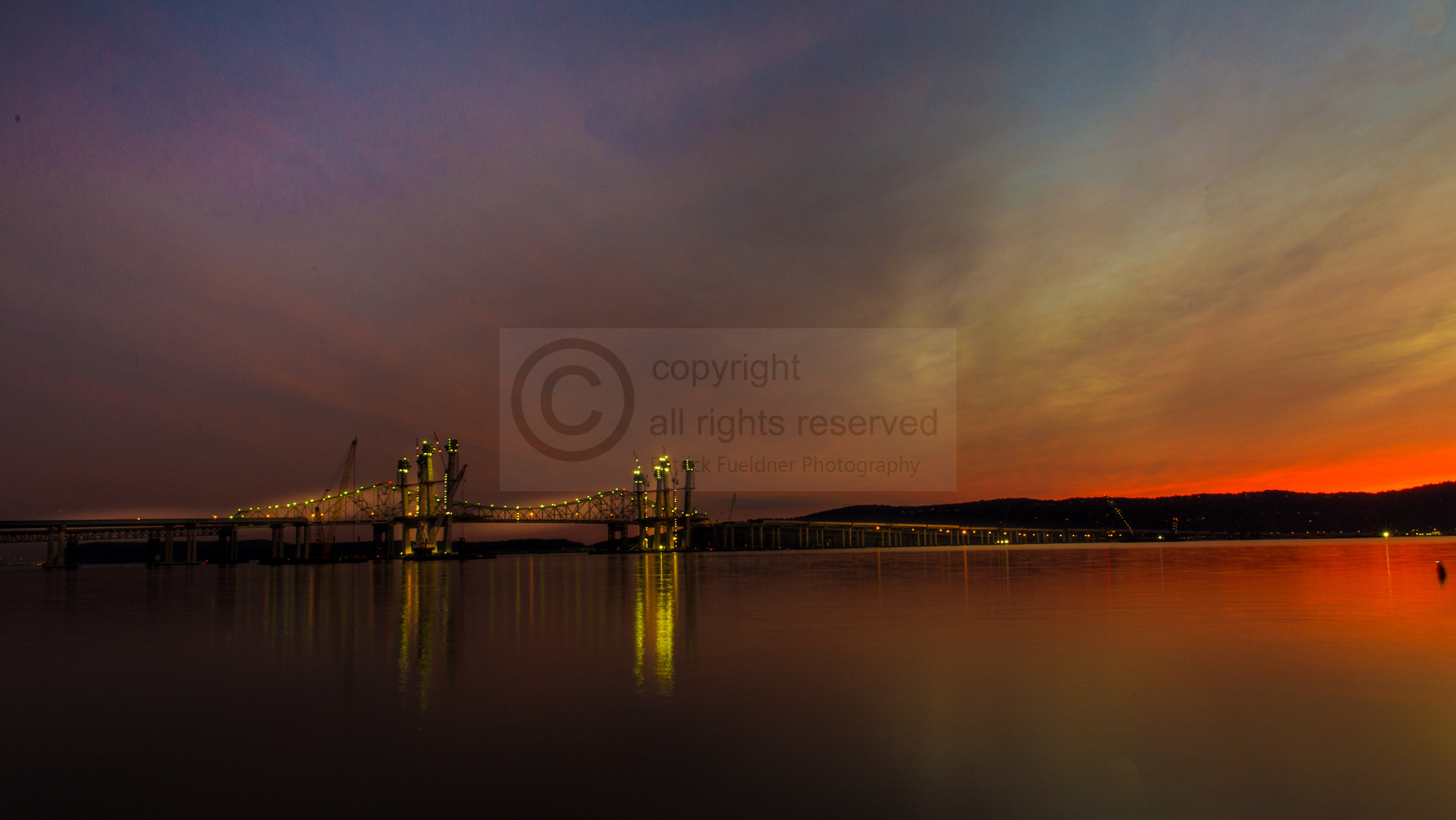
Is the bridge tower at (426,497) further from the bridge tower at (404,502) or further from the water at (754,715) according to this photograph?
the water at (754,715)

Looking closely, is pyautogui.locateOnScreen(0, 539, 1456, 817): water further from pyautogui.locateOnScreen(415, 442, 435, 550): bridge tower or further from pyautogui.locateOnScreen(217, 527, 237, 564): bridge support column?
pyautogui.locateOnScreen(415, 442, 435, 550): bridge tower

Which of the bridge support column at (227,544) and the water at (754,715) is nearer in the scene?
the water at (754,715)

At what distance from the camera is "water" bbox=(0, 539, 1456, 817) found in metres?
8.79

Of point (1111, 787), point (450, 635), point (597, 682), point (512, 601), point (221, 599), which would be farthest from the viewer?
point (221, 599)

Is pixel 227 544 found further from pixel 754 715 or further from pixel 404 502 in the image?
pixel 754 715

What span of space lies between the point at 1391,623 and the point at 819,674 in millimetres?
17546

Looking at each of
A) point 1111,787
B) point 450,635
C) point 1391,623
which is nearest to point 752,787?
point 1111,787

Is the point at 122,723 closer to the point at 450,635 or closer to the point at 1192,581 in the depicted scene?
the point at 450,635

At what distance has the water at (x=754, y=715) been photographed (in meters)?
8.79

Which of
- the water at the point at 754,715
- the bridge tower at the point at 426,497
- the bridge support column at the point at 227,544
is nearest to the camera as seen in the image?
the water at the point at 754,715

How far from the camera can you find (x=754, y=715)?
1234 cm

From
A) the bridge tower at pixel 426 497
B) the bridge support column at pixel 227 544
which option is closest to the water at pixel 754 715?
the bridge support column at pixel 227 544

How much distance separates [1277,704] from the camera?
12.7m

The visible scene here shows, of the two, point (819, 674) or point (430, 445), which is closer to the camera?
point (819, 674)
